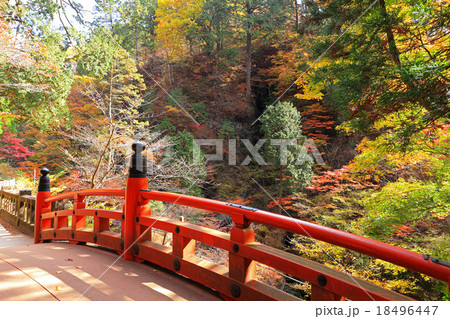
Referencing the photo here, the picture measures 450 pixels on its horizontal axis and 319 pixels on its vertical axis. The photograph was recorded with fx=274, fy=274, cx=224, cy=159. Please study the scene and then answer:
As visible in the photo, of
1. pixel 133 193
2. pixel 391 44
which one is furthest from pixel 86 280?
pixel 391 44

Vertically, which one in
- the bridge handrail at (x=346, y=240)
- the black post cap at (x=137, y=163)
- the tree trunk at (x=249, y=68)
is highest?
the tree trunk at (x=249, y=68)

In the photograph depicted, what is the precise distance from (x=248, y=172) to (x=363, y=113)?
8.51 metres

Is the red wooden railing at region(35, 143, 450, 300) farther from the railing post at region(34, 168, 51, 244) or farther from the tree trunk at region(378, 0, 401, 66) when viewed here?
the tree trunk at region(378, 0, 401, 66)

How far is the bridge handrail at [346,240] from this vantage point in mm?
1093

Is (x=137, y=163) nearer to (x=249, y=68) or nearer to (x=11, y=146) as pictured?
(x=249, y=68)

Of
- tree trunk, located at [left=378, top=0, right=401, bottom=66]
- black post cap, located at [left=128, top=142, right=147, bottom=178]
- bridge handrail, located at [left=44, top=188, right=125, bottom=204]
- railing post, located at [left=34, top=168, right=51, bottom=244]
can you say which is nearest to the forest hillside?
tree trunk, located at [left=378, top=0, right=401, bottom=66]

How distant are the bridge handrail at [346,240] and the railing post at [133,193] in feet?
2.61

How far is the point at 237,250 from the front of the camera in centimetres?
179

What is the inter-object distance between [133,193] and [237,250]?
134cm

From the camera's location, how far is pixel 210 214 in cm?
1151

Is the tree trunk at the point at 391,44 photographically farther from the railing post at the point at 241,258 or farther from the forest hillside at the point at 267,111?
the railing post at the point at 241,258

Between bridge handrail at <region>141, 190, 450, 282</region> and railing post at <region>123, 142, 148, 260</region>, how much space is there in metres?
0.79
